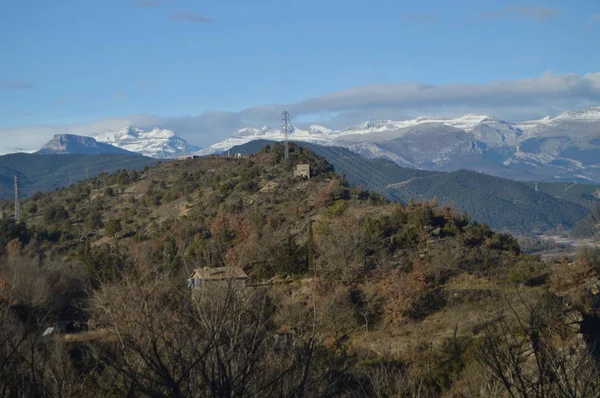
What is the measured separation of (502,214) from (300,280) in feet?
305

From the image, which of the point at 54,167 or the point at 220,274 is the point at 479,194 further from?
the point at 220,274

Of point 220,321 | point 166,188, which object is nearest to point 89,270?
point 166,188

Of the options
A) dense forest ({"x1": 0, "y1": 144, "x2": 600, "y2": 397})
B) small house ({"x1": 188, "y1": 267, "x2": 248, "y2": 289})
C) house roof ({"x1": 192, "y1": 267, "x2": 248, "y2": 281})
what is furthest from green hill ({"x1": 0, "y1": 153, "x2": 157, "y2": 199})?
small house ({"x1": 188, "y1": 267, "x2": 248, "y2": 289})

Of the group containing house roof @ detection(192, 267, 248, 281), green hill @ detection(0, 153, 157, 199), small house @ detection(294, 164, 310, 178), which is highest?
green hill @ detection(0, 153, 157, 199)

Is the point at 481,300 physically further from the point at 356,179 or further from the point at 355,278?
the point at 356,179

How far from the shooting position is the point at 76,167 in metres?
120

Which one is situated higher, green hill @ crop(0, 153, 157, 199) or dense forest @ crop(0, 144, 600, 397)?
green hill @ crop(0, 153, 157, 199)

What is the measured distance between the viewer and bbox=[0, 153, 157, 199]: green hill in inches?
4271

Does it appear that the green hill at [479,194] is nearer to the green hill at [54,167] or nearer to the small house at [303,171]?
the green hill at [54,167]

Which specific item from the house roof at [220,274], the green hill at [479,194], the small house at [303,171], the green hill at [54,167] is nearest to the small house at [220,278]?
the house roof at [220,274]

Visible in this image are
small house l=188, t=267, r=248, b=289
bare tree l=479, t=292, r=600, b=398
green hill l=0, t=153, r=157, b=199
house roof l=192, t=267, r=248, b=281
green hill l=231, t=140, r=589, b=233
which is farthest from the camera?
green hill l=231, t=140, r=589, b=233

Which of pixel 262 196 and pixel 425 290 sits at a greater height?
pixel 262 196

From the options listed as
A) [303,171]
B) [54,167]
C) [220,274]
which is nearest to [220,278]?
[220,274]

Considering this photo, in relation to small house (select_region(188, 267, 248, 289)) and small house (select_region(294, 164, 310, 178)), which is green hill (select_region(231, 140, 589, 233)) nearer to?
small house (select_region(294, 164, 310, 178))
